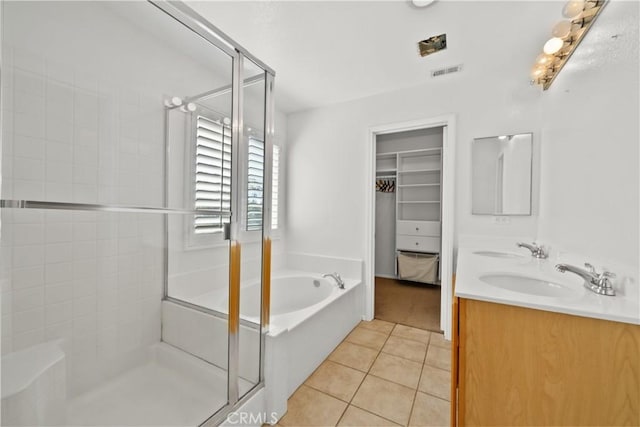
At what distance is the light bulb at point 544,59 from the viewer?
1.69 metres

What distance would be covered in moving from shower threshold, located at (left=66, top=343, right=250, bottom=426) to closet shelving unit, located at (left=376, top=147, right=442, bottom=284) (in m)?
3.19

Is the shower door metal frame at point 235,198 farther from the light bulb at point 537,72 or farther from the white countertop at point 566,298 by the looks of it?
the light bulb at point 537,72

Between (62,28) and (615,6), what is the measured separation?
2649 mm

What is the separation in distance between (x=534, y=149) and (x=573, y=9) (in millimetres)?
967

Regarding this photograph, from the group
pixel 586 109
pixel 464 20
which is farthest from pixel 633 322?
pixel 464 20

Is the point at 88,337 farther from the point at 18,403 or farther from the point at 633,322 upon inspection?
the point at 633,322

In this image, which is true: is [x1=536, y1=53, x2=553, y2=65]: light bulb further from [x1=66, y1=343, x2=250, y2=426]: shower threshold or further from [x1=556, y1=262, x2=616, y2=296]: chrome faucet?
[x1=66, y1=343, x2=250, y2=426]: shower threshold

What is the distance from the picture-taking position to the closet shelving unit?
12.3 feet

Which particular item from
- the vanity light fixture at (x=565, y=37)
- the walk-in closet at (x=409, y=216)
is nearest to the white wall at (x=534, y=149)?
the vanity light fixture at (x=565, y=37)

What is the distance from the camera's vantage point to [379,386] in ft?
5.45

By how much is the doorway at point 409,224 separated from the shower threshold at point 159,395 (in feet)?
6.24

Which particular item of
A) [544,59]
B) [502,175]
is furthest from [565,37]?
[502,175]

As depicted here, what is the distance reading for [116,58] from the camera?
1.47m

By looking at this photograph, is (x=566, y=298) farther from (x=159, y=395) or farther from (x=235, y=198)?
(x=159, y=395)
